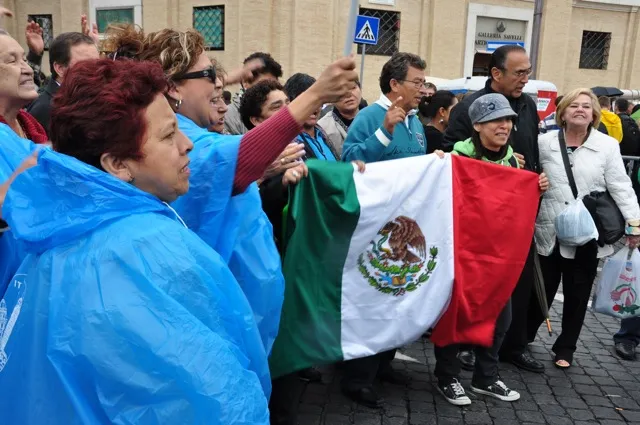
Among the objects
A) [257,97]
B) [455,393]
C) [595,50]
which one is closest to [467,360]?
[455,393]

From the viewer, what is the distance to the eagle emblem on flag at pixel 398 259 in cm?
343

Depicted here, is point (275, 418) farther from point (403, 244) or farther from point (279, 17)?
point (279, 17)

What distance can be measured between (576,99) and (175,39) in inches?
125

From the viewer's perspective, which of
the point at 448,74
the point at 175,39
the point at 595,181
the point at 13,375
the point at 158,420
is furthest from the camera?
the point at 448,74

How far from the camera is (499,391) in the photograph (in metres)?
3.84

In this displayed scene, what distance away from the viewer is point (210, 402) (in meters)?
1.19

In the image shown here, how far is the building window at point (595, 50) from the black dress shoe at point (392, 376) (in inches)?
854

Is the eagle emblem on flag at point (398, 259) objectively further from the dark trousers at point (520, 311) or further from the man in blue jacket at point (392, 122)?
the dark trousers at point (520, 311)

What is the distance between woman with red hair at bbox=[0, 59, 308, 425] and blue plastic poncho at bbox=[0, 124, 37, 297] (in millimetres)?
636

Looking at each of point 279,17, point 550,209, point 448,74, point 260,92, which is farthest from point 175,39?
point 448,74

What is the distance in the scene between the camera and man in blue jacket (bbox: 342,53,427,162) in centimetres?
370

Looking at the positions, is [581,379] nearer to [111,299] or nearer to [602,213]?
[602,213]

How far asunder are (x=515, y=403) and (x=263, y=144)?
2.71 m

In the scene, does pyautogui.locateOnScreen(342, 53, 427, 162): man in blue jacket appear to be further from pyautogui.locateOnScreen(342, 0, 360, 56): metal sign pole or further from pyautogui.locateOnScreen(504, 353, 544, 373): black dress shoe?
pyautogui.locateOnScreen(504, 353, 544, 373): black dress shoe
